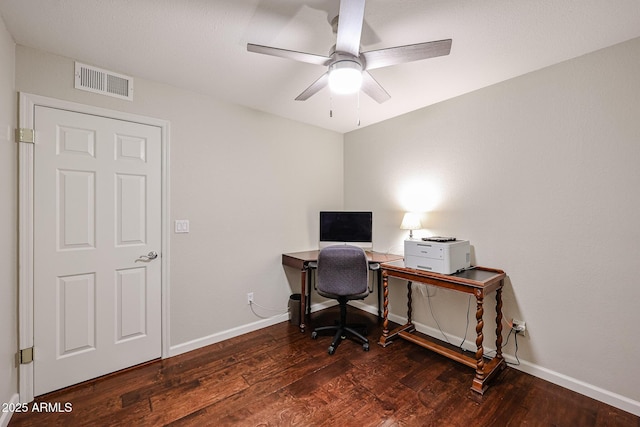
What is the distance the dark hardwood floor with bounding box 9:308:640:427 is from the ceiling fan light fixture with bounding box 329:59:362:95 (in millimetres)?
2032

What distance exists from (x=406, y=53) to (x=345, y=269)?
174 cm

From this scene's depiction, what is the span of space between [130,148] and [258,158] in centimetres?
115

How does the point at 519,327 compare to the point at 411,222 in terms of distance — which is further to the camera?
the point at 411,222

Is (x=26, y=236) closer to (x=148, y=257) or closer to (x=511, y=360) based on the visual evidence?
(x=148, y=257)

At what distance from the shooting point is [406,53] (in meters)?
1.48

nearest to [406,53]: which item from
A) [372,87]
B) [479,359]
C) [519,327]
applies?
[372,87]

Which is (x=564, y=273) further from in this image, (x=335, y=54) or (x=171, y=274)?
(x=171, y=274)

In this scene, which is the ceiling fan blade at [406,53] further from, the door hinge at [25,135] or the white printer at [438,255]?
the door hinge at [25,135]

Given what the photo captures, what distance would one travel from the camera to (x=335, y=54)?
5.09 feet

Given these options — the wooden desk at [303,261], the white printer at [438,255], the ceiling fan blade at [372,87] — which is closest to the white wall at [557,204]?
the white printer at [438,255]

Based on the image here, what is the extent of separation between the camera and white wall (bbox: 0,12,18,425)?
1576 mm

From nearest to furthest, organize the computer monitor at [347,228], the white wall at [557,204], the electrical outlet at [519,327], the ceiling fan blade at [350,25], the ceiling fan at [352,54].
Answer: the ceiling fan blade at [350,25]
the ceiling fan at [352,54]
the white wall at [557,204]
the electrical outlet at [519,327]
the computer monitor at [347,228]

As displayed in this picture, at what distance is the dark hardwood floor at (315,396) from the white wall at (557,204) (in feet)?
1.19

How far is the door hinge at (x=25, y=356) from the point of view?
1.80 m
